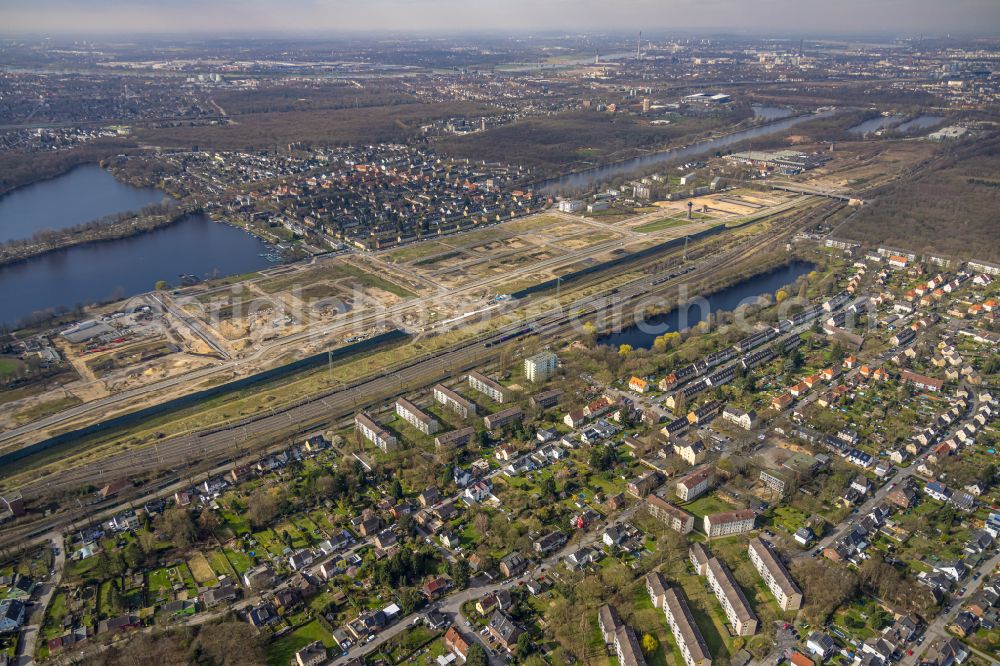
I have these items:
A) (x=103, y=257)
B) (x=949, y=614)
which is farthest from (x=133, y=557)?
(x=103, y=257)

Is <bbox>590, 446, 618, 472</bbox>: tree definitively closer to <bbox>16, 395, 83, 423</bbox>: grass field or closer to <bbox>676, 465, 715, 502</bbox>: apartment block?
<bbox>676, 465, 715, 502</bbox>: apartment block

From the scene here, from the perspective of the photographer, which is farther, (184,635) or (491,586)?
(491,586)

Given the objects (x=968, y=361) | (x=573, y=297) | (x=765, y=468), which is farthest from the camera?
(x=573, y=297)

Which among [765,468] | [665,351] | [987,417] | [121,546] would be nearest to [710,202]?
[665,351]

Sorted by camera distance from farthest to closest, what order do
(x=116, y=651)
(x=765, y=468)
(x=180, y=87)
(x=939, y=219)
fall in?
(x=180, y=87)
(x=939, y=219)
(x=765, y=468)
(x=116, y=651)

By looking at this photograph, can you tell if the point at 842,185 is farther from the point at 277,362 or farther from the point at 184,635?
the point at 184,635

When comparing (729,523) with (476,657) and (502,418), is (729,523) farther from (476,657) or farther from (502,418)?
(502,418)
